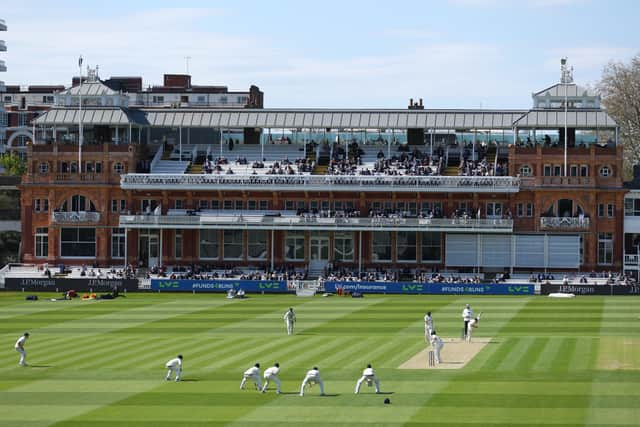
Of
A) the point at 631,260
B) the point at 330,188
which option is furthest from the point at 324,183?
the point at 631,260

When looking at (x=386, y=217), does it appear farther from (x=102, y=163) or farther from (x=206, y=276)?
(x=102, y=163)

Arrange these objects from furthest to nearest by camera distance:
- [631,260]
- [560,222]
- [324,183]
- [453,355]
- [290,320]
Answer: [324,183] → [560,222] → [631,260] → [290,320] → [453,355]

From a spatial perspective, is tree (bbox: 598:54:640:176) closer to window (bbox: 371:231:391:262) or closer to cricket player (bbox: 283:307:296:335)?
window (bbox: 371:231:391:262)

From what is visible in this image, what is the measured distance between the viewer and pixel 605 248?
9294 cm

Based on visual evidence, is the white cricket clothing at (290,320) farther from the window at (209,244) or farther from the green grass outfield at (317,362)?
the window at (209,244)

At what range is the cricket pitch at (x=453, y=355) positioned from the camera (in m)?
49.7

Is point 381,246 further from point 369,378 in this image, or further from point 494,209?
point 369,378

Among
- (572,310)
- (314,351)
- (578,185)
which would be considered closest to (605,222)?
(578,185)

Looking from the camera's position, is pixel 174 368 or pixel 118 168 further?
pixel 118 168

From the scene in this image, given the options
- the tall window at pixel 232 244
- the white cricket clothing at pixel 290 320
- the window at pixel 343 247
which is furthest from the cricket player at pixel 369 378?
the tall window at pixel 232 244

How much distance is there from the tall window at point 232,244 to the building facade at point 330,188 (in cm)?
10

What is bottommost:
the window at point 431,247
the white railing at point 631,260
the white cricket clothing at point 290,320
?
the white cricket clothing at point 290,320

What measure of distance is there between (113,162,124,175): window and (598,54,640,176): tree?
44.1m

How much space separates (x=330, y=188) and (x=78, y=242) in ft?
65.0
